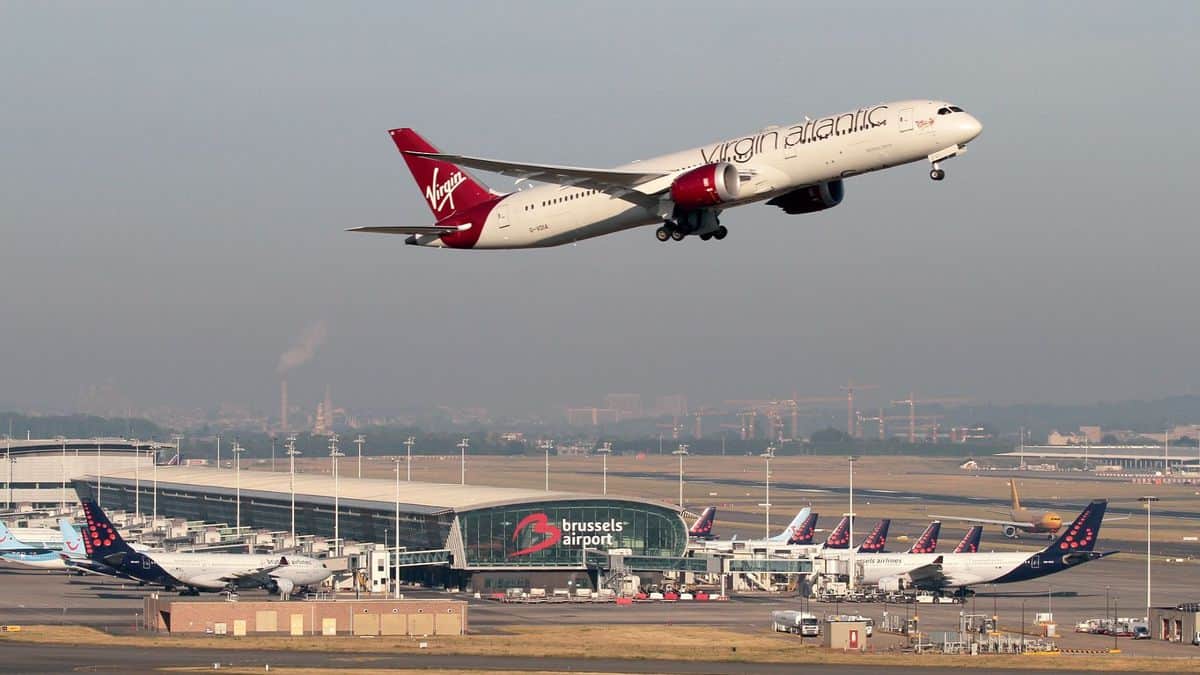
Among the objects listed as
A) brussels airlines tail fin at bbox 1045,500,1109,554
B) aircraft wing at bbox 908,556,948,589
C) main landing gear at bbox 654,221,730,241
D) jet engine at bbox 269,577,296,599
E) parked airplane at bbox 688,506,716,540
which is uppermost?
main landing gear at bbox 654,221,730,241

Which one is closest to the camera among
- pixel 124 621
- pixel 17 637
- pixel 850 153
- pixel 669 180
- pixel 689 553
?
pixel 850 153

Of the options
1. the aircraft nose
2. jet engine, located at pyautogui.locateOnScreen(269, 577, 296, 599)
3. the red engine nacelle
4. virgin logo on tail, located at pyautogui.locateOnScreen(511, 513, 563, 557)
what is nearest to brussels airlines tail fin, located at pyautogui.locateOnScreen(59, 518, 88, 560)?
jet engine, located at pyautogui.locateOnScreen(269, 577, 296, 599)

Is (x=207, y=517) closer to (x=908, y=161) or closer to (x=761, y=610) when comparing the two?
(x=761, y=610)

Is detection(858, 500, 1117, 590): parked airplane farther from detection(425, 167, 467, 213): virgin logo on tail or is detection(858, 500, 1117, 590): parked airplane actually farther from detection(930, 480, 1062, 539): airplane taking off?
detection(425, 167, 467, 213): virgin logo on tail

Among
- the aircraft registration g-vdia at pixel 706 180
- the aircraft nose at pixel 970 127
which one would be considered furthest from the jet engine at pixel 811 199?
the aircraft nose at pixel 970 127

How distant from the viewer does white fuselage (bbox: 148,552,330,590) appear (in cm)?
11556

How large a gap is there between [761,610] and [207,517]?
84.9 m

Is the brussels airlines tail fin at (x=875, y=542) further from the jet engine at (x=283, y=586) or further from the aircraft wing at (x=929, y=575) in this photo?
the jet engine at (x=283, y=586)

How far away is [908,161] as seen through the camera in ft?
210

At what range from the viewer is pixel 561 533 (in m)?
128

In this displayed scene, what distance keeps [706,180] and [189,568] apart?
64.3 m

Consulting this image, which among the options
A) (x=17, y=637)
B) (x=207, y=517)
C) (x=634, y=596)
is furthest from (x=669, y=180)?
(x=207, y=517)

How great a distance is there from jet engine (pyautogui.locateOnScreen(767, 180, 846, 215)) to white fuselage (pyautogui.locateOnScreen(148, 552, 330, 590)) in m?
58.9

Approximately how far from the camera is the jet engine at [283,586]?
11325 cm
